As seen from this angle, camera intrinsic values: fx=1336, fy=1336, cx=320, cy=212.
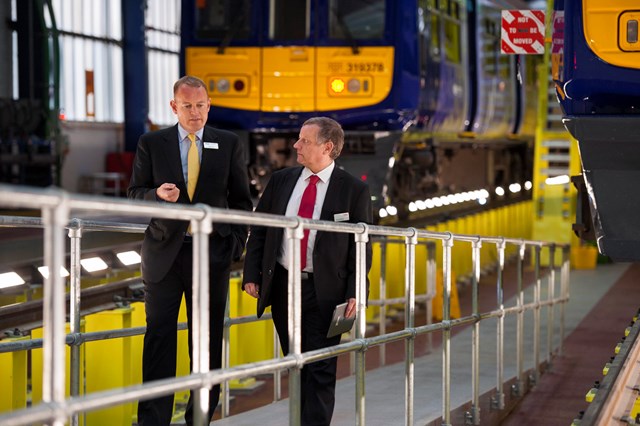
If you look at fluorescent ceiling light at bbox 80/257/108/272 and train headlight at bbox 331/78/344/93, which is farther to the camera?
train headlight at bbox 331/78/344/93

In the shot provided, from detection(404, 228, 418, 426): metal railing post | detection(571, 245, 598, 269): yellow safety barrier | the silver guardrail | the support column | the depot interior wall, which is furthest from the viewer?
the support column

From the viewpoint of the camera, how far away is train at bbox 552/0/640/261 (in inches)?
284

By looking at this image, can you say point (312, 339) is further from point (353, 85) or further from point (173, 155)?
point (353, 85)

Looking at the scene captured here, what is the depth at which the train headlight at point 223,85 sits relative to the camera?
1462 cm

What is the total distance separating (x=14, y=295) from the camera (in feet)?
31.9

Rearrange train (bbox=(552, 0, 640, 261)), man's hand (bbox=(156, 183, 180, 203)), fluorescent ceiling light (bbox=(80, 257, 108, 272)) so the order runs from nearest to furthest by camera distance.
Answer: man's hand (bbox=(156, 183, 180, 203)) → train (bbox=(552, 0, 640, 261)) → fluorescent ceiling light (bbox=(80, 257, 108, 272))

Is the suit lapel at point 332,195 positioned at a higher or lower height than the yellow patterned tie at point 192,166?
lower

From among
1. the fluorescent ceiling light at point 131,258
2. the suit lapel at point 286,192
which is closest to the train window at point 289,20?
the fluorescent ceiling light at point 131,258

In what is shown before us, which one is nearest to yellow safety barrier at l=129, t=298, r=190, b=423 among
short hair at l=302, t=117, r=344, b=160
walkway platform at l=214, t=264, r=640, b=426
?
walkway platform at l=214, t=264, r=640, b=426

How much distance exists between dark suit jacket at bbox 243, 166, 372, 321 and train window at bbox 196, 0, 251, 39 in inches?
348

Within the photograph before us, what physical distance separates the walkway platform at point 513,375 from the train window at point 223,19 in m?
4.03

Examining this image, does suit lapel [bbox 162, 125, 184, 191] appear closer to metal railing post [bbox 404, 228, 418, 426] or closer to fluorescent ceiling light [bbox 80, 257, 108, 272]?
metal railing post [bbox 404, 228, 418, 426]

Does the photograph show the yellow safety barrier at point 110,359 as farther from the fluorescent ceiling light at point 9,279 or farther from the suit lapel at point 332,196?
the suit lapel at point 332,196

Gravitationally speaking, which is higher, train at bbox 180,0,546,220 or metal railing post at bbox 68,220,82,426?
train at bbox 180,0,546,220
